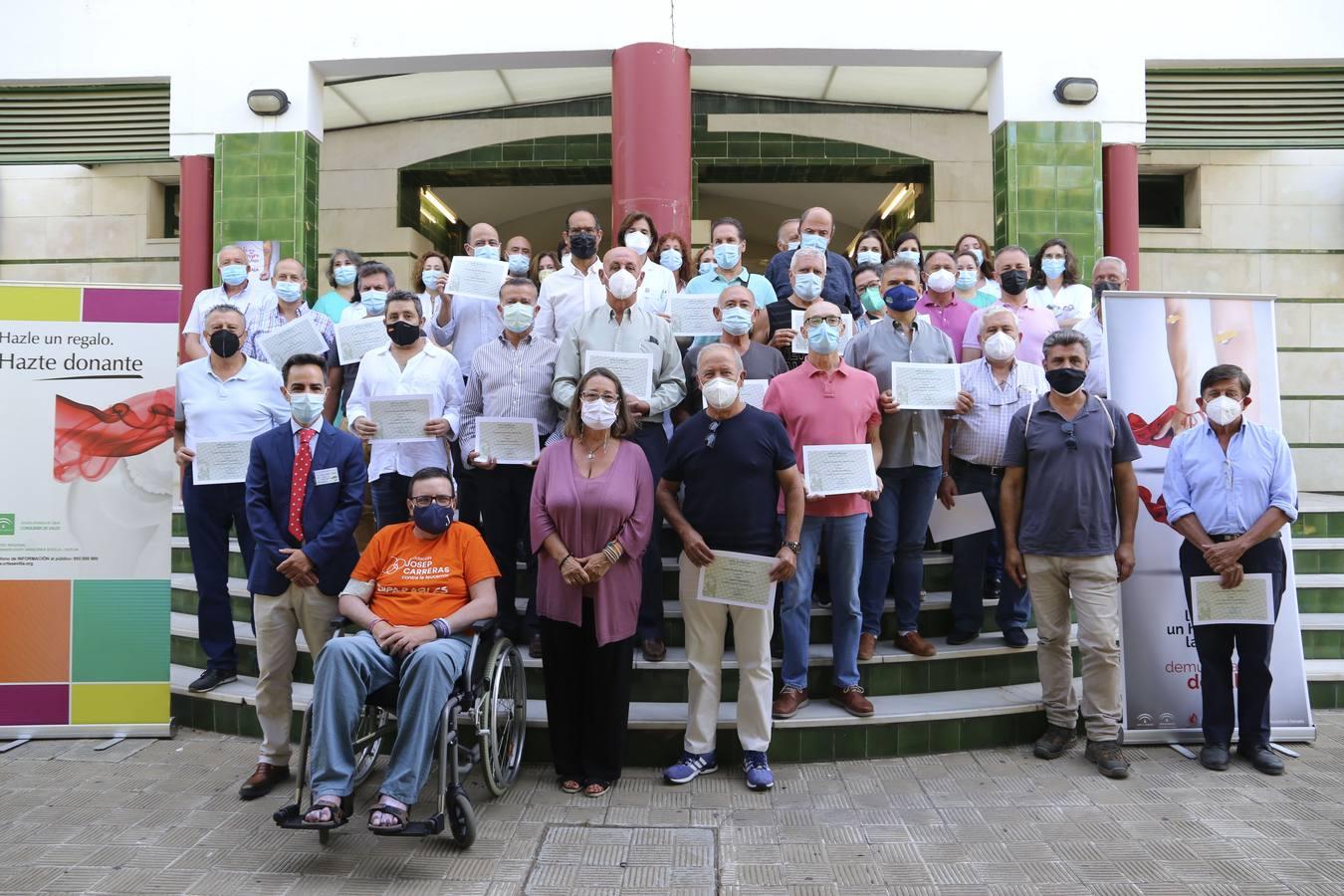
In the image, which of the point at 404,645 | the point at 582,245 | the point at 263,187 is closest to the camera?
the point at 404,645

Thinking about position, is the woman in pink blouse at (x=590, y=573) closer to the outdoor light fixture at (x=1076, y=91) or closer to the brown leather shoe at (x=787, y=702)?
the brown leather shoe at (x=787, y=702)

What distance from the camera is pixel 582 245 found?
5.85 meters

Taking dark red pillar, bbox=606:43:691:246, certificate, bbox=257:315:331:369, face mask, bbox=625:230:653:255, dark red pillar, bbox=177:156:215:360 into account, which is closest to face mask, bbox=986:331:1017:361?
face mask, bbox=625:230:653:255

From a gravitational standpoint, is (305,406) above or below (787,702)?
above

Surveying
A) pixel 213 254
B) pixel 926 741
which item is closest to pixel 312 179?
pixel 213 254

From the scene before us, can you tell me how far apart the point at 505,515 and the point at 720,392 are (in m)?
1.43

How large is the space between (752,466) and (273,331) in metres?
3.29

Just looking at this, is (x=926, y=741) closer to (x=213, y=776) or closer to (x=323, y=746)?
(x=323, y=746)

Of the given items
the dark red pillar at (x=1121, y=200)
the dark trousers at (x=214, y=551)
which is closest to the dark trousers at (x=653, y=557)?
the dark trousers at (x=214, y=551)

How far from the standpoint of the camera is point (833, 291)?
6109 millimetres

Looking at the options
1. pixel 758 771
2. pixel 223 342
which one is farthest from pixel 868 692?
pixel 223 342

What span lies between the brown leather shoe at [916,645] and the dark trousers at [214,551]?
3537mm

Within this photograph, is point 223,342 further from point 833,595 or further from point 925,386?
point 925,386

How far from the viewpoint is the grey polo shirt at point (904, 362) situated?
17.2 ft
